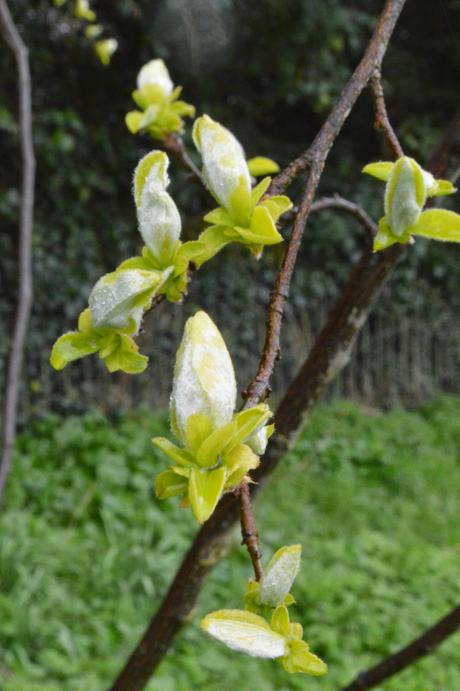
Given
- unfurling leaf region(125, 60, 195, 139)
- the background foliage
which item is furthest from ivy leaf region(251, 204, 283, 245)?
the background foliage

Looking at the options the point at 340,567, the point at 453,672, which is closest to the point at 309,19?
the point at 340,567

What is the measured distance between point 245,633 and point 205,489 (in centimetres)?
7

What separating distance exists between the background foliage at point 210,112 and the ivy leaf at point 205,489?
3.36 meters

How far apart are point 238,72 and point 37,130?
129 centimetres

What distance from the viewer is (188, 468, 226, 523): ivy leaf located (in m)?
0.31

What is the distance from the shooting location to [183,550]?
9.73 feet

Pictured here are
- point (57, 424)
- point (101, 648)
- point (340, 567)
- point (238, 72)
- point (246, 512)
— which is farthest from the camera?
point (238, 72)

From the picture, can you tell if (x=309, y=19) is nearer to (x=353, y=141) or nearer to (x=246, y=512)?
(x=353, y=141)

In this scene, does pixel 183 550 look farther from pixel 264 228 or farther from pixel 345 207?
pixel 264 228

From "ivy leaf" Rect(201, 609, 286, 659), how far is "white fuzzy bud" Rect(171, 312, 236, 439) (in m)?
0.08

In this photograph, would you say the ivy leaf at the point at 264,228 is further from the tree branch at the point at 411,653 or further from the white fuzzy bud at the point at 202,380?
the tree branch at the point at 411,653

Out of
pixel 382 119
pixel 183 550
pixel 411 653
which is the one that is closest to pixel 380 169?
pixel 382 119

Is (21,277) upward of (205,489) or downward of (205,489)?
upward

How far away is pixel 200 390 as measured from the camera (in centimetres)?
34
